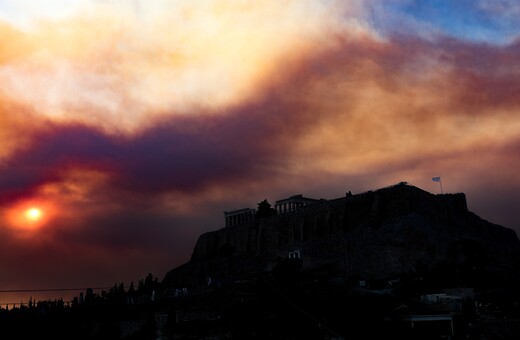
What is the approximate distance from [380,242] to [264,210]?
2141 inches

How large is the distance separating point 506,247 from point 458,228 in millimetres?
11361

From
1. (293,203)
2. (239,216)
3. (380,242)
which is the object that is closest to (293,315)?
(380,242)

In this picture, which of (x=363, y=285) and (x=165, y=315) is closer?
(x=165, y=315)

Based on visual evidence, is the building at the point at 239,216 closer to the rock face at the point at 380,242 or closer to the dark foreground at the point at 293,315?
the rock face at the point at 380,242

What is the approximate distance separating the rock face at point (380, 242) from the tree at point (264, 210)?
286 inches

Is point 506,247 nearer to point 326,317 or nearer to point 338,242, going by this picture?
point 338,242

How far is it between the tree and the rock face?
7252mm

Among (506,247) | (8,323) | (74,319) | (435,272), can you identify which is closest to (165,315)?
(74,319)

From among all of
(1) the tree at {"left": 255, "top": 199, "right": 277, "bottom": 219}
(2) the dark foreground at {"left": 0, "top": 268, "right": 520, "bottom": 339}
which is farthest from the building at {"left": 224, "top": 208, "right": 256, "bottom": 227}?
(2) the dark foreground at {"left": 0, "top": 268, "right": 520, "bottom": 339}

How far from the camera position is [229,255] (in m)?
156

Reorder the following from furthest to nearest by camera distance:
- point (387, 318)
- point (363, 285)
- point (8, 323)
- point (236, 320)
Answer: point (8, 323), point (363, 285), point (236, 320), point (387, 318)

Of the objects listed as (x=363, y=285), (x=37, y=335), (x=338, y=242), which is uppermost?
(x=338, y=242)

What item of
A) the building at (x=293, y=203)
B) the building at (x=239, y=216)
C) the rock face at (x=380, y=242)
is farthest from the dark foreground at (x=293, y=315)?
the building at (x=239, y=216)

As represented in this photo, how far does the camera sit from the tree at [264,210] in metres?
162
